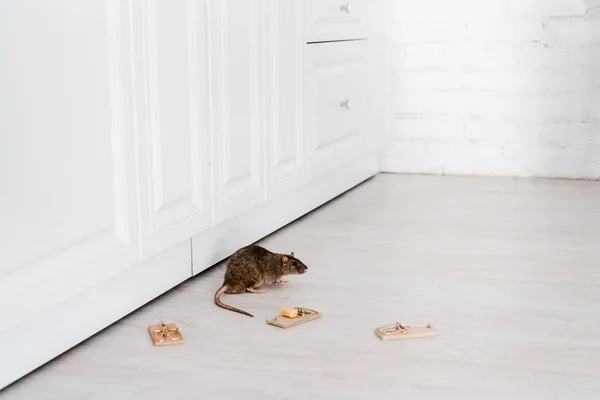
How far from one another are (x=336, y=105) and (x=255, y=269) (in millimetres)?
1125

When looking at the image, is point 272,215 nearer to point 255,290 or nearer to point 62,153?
point 255,290

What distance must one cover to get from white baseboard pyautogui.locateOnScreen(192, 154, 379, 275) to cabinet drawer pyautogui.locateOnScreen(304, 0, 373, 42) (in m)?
0.49

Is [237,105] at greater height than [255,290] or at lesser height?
greater

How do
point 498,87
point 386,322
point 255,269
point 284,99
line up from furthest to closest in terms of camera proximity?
1. point 498,87
2. point 284,99
3. point 255,269
4. point 386,322

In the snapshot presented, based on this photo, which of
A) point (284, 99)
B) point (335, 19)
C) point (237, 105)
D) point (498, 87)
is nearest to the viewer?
point (237, 105)

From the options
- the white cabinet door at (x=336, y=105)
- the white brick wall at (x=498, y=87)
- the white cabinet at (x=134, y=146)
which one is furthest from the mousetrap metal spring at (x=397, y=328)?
the white brick wall at (x=498, y=87)

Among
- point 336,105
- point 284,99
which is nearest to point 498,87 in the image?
point 336,105

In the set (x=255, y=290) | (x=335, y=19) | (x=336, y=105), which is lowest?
(x=255, y=290)

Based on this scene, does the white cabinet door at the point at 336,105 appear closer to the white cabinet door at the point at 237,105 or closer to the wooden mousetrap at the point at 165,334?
the white cabinet door at the point at 237,105

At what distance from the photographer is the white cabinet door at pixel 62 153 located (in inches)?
52.4

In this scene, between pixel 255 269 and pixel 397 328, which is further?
pixel 255 269

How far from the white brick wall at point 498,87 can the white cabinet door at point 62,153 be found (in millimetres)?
2137

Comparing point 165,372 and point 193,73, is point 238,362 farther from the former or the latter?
point 193,73

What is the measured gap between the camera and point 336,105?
2936 mm
